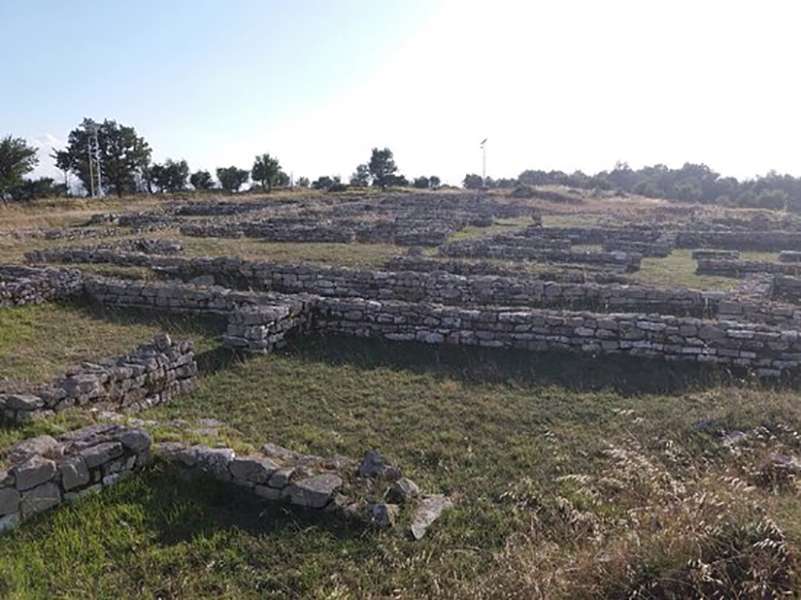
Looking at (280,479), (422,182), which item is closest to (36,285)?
(280,479)

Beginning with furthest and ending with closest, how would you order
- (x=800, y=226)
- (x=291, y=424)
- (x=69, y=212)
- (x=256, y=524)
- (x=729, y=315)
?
(x=69, y=212) → (x=800, y=226) → (x=729, y=315) → (x=291, y=424) → (x=256, y=524)

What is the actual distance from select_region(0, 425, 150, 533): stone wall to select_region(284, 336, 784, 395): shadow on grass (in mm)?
4931

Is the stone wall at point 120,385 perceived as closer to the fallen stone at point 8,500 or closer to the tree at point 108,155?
the fallen stone at point 8,500

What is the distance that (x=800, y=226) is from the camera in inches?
1359

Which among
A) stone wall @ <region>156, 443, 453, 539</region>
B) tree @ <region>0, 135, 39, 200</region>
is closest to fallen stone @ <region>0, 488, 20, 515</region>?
stone wall @ <region>156, 443, 453, 539</region>

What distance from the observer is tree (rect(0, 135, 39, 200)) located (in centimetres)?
4931

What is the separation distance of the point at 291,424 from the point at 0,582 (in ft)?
13.4

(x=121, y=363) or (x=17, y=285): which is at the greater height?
(x=17, y=285)

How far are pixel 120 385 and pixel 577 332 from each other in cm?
762

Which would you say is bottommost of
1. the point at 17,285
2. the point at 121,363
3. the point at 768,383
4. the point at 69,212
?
the point at 768,383

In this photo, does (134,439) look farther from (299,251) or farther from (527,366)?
(299,251)

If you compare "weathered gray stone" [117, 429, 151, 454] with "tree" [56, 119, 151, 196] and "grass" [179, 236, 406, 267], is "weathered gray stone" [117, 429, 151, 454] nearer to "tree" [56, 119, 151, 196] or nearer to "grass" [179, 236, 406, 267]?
"grass" [179, 236, 406, 267]

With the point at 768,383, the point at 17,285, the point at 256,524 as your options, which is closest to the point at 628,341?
the point at 768,383

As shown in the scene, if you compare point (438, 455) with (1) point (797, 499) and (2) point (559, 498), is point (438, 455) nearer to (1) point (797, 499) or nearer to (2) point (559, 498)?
(2) point (559, 498)
